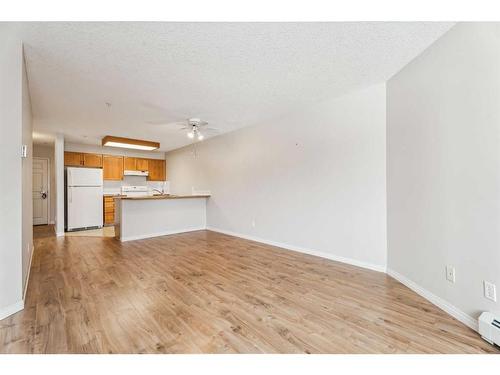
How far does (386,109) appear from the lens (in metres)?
2.79

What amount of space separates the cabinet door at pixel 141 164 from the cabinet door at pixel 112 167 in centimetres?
45

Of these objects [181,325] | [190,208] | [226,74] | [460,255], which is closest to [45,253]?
[190,208]

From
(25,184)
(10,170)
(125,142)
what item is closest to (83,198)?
(125,142)

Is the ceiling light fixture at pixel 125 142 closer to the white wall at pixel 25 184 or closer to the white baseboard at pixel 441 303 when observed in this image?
the white wall at pixel 25 184

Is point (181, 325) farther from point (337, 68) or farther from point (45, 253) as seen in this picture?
point (45, 253)

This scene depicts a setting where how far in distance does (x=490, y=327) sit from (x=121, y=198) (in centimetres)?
517

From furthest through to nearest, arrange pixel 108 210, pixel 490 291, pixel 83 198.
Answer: pixel 108 210
pixel 83 198
pixel 490 291

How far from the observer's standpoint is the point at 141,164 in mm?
7246

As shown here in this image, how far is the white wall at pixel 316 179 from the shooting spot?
2.92m

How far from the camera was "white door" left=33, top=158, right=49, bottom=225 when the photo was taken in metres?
6.55

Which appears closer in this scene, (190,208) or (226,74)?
(226,74)

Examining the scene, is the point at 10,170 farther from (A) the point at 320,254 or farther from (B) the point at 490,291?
(B) the point at 490,291

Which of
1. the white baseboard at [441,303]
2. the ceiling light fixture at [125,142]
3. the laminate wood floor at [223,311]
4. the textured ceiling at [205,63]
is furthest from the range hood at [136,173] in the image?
the white baseboard at [441,303]
